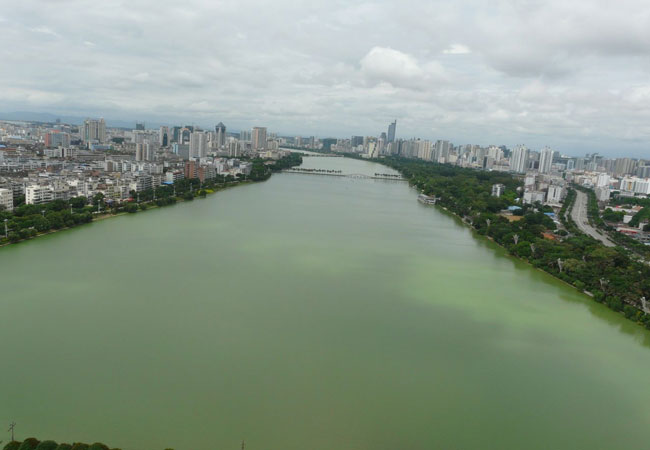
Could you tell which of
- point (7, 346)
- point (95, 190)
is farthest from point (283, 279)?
point (95, 190)

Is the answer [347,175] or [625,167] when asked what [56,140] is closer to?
[347,175]

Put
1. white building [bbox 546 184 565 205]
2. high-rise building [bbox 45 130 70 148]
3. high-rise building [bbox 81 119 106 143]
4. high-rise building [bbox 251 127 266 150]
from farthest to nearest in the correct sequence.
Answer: high-rise building [bbox 251 127 266 150] → high-rise building [bbox 81 119 106 143] → high-rise building [bbox 45 130 70 148] → white building [bbox 546 184 565 205]

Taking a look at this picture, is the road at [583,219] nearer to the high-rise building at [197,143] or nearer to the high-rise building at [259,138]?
the high-rise building at [197,143]

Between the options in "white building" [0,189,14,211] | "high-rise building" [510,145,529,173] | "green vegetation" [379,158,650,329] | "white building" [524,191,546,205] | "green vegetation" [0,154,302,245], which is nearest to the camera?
"green vegetation" [379,158,650,329]

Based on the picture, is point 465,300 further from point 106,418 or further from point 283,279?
point 106,418

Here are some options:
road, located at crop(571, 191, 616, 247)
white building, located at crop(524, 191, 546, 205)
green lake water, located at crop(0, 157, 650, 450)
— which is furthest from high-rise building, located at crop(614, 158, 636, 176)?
green lake water, located at crop(0, 157, 650, 450)

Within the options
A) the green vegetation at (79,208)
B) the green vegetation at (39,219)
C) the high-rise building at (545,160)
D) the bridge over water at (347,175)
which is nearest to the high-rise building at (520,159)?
the high-rise building at (545,160)

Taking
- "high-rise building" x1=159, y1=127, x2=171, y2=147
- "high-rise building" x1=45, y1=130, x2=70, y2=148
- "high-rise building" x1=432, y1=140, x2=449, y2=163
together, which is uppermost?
"high-rise building" x1=432, y1=140, x2=449, y2=163

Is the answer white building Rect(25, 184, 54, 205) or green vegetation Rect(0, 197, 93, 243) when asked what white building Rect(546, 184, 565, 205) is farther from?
white building Rect(25, 184, 54, 205)
